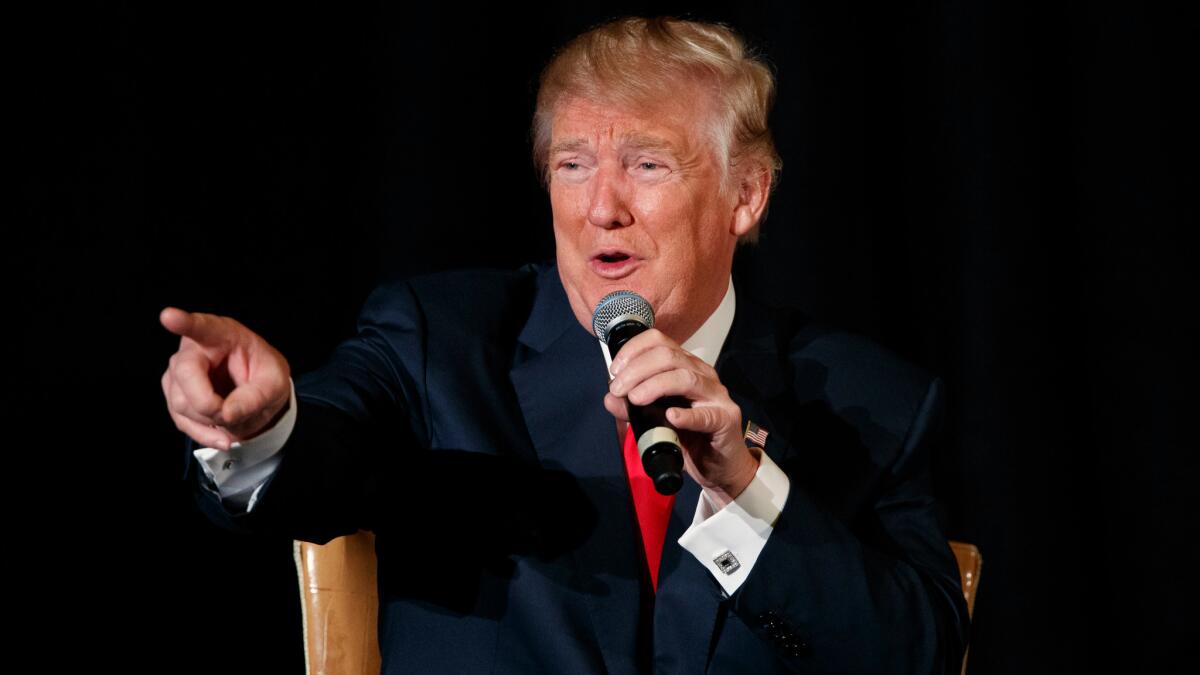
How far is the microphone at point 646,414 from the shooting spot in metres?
1.12

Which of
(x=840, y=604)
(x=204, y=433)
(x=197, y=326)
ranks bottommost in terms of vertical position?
(x=840, y=604)

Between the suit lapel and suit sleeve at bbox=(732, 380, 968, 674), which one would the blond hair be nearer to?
the suit lapel

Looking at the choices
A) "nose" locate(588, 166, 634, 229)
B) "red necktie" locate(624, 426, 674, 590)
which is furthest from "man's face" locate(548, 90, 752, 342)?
"red necktie" locate(624, 426, 674, 590)

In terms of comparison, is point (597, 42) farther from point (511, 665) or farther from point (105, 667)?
point (105, 667)

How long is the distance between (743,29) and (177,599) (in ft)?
5.47

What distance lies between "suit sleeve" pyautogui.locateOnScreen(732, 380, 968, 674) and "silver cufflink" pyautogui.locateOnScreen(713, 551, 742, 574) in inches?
1.0

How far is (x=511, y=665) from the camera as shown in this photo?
152 cm

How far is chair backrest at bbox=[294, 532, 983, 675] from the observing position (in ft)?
5.72

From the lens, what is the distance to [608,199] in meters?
1.67

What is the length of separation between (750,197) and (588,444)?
1.67 ft

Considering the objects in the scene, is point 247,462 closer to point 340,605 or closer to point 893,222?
point 340,605

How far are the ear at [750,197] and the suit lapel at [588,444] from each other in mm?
296

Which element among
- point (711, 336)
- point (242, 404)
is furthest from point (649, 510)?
point (242, 404)

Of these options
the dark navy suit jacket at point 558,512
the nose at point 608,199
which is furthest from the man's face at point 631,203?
the dark navy suit jacket at point 558,512
